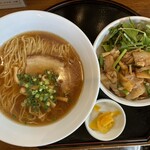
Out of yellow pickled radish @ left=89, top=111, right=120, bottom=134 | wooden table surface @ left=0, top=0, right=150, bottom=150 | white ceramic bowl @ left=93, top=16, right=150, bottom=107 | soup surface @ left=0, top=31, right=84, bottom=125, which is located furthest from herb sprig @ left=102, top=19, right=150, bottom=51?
yellow pickled radish @ left=89, top=111, right=120, bottom=134

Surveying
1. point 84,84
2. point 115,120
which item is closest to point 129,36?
point 84,84

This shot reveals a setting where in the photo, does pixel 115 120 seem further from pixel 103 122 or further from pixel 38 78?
pixel 38 78

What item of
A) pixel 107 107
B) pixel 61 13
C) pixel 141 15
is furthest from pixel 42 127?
pixel 141 15

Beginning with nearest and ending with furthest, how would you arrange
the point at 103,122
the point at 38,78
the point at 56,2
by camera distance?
the point at 38,78 → the point at 103,122 → the point at 56,2

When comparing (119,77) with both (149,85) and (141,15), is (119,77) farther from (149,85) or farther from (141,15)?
(141,15)

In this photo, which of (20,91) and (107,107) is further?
(107,107)

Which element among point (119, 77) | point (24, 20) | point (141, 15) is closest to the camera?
point (24, 20)

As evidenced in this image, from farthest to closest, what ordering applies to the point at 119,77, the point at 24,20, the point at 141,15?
the point at 141,15, the point at 119,77, the point at 24,20
